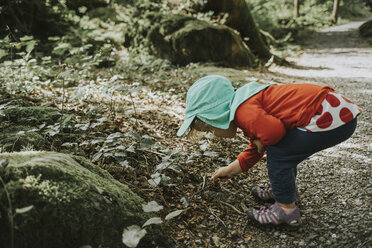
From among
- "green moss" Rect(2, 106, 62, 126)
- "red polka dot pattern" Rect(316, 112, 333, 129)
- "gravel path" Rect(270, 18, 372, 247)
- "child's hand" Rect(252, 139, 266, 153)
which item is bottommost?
"gravel path" Rect(270, 18, 372, 247)

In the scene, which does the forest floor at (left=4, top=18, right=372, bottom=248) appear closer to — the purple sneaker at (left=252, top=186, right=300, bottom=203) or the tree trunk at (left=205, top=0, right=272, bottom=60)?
the purple sneaker at (left=252, top=186, right=300, bottom=203)

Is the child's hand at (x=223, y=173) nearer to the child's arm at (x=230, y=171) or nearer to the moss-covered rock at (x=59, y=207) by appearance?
the child's arm at (x=230, y=171)

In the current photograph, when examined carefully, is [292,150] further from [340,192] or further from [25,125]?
→ [25,125]

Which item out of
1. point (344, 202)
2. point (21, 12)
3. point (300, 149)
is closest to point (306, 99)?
point (300, 149)

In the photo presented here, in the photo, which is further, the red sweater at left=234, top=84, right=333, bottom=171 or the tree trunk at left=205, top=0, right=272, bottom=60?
the tree trunk at left=205, top=0, right=272, bottom=60

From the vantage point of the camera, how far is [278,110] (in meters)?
1.96

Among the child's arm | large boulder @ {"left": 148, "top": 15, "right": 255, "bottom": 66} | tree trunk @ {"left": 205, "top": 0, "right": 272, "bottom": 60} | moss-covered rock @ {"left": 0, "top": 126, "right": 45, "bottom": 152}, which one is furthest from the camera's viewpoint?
tree trunk @ {"left": 205, "top": 0, "right": 272, "bottom": 60}

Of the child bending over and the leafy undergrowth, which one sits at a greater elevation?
the child bending over

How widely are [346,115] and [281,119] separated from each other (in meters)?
0.44

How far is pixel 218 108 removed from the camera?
2.00 m

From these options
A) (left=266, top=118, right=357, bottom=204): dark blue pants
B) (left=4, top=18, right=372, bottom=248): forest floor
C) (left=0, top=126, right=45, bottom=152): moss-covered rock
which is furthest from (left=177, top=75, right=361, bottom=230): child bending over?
(left=0, top=126, right=45, bottom=152): moss-covered rock

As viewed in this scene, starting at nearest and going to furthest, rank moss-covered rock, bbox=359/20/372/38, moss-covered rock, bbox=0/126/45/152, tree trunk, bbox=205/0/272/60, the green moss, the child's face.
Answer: the child's face, moss-covered rock, bbox=0/126/45/152, the green moss, tree trunk, bbox=205/0/272/60, moss-covered rock, bbox=359/20/372/38

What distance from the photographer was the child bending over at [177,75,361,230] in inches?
73.9

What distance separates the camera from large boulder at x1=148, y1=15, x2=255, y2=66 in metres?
7.29
